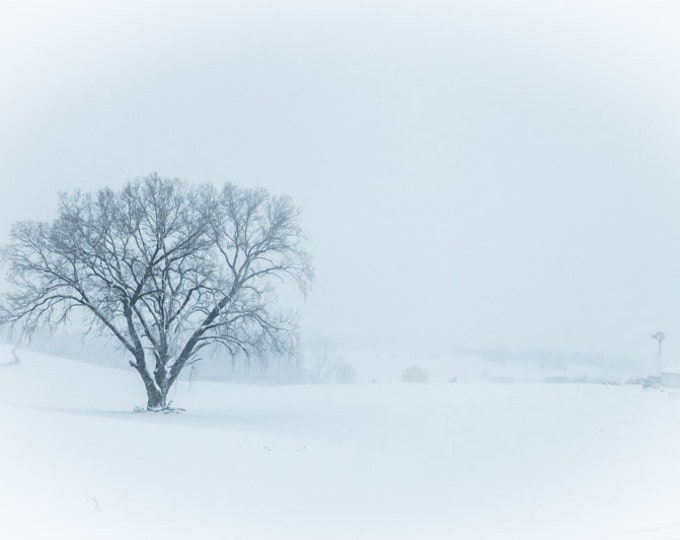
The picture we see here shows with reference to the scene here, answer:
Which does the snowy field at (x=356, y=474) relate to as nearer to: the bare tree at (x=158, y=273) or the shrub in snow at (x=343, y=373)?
the bare tree at (x=158, y=273)

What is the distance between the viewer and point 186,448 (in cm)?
1574

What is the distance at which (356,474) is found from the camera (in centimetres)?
1639

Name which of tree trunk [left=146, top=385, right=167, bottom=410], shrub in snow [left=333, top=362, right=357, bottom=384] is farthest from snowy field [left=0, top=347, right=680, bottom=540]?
shrub in snow [left=333, top=362, right=357, bottom=384]

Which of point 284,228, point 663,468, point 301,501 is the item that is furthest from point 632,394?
point 301,501

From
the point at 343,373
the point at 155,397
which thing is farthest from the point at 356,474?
the point at 343,373

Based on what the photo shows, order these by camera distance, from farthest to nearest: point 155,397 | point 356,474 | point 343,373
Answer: point 343,373, point 155,397, point 356,474

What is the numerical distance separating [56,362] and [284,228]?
1178 inches

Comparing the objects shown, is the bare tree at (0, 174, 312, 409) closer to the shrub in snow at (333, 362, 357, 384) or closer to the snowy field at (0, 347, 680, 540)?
the snowy field at (0, 347, 680, 540)

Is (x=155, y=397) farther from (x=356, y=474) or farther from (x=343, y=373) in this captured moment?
(x=343, y=373)

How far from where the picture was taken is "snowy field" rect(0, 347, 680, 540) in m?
12.0

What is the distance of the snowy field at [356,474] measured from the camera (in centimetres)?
1200

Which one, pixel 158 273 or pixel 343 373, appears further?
pixel 343 373

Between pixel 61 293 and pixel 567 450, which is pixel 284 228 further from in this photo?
pixel 567 450

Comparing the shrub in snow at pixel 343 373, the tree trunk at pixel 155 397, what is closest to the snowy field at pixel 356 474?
the tree trunk at pixel 155 397
